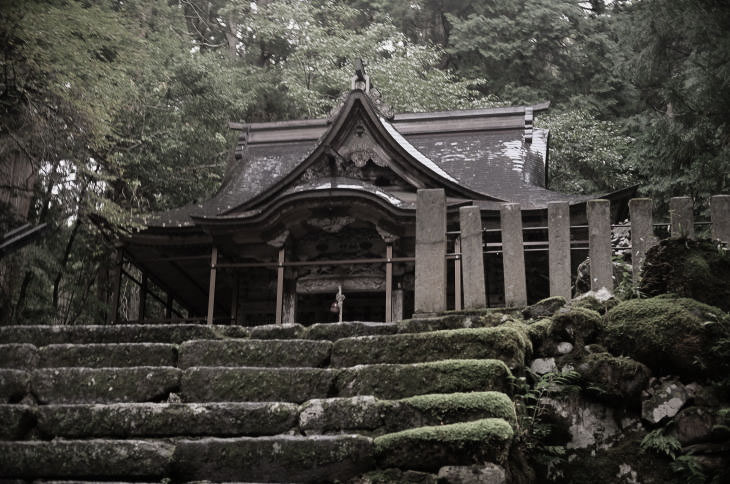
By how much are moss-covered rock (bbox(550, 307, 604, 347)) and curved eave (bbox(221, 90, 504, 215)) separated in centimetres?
771

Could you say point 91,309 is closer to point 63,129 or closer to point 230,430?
point 63,129

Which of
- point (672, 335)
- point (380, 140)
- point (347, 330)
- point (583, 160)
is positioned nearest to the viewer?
point (672, 335)

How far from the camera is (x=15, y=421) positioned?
5.54m

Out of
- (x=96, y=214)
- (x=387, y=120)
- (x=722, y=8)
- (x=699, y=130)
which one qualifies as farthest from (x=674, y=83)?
(x=96, y=214)

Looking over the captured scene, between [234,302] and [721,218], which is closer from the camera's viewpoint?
[721,218]

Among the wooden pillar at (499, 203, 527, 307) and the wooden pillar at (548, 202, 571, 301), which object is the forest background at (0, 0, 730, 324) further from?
the wooden pillar at (548, 202, 571, 301)

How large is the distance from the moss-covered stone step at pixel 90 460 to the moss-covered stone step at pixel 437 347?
1550 mm

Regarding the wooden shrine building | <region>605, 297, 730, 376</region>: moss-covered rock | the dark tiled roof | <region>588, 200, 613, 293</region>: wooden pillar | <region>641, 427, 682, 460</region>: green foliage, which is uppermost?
Result: the dark tiled roof

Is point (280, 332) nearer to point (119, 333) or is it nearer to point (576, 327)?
point (119, 333)

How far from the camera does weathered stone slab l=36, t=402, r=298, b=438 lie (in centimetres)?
533

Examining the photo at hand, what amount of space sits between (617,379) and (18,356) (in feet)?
14.8

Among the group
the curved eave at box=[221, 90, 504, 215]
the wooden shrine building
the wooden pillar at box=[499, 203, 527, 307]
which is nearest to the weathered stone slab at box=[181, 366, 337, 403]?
the wooden pillar at box=[499, 203, 527, 307]

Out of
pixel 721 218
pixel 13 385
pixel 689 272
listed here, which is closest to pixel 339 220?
pixel 721 218

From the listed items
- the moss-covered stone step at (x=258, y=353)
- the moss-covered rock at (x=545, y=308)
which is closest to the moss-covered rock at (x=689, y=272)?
the moss-covered rock at (x=545, y=308)
